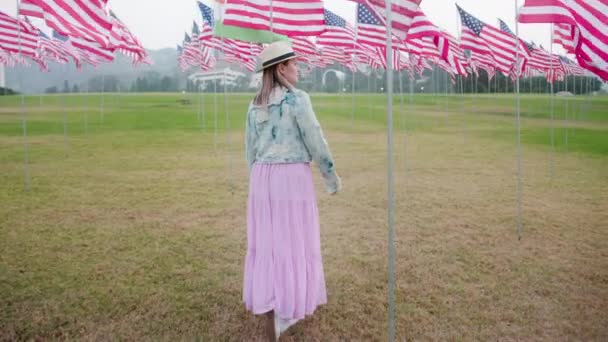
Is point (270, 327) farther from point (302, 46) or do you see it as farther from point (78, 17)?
point (302, 46)

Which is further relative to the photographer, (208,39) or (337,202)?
(208,39)

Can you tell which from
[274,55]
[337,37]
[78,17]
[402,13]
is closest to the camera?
[274,55]

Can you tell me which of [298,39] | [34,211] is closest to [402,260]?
[34,211]

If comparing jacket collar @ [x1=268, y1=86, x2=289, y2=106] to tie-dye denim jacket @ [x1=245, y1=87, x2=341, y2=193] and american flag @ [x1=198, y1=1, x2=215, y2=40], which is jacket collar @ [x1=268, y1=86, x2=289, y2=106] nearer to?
tie-dye denim jacket @ [x1=245, y1=87, x2=341, y2=193]

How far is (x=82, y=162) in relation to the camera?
14516 mm

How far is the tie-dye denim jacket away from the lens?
3.38 metres

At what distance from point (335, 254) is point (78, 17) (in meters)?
4.97

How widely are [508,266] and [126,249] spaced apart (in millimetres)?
4828

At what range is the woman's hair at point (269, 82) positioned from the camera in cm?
345

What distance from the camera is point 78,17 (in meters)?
6.80

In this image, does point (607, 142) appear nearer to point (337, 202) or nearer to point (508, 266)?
point (337, 202)

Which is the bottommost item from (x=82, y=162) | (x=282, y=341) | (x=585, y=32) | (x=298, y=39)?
(x=282, y=341)

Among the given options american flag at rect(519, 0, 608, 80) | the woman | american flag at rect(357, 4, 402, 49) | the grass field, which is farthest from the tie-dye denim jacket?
american flag at rect(357, 4, 402, 49)

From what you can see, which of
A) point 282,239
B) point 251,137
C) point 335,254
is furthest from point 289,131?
point 335,254
